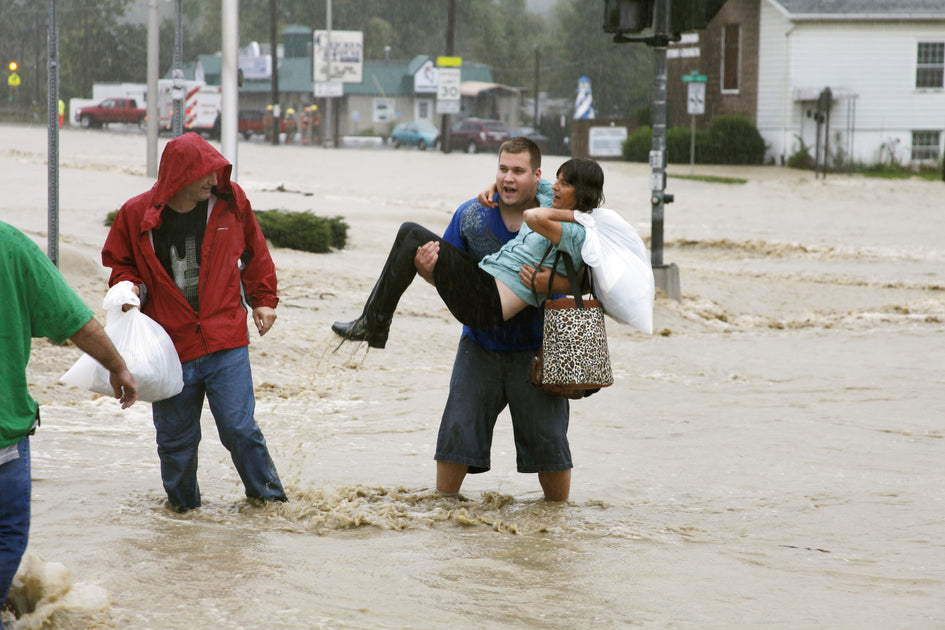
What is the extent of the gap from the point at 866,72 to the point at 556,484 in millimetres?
33719

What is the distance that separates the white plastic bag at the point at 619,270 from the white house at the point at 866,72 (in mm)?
32450

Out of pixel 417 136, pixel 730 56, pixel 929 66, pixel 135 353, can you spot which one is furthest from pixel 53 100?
pixel 417 136

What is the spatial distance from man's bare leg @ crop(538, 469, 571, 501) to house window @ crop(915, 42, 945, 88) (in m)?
34.5

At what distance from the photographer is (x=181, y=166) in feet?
15.0

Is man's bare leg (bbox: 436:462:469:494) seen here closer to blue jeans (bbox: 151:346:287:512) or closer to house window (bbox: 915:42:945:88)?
blue jeans (bbox: 151:346:287:512)

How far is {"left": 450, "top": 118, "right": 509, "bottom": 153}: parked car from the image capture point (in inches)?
1914

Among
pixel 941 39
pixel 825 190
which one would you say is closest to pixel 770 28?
pixel 941 39

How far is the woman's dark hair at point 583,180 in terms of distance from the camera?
480cm

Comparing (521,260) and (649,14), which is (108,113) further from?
(521,260)

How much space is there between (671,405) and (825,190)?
20.7 metres

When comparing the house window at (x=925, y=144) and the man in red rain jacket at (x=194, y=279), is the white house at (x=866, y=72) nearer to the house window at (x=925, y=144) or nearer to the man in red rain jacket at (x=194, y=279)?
the house window at (x=925, y=144)

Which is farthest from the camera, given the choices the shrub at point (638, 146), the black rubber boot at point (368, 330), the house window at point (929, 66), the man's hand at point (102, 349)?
the shrub at point (638, 146)

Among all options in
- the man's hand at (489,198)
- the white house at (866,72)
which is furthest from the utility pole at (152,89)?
the white house at (866,72)

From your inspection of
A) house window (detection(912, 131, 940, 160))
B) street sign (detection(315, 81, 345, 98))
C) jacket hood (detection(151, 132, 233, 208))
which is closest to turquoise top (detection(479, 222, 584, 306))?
jacket hood (detection(151, 132, 233, 208))
